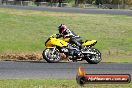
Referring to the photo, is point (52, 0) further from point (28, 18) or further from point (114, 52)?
point (114, 52)

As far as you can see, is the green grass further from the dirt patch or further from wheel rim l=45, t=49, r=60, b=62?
the dirt patch

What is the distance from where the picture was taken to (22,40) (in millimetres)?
30859

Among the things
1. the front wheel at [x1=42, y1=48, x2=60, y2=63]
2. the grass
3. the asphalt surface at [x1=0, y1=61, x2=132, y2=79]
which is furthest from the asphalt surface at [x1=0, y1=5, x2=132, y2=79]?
the grass

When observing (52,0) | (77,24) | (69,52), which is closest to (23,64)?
(69,52)

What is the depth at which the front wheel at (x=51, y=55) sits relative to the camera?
19531 millimetres

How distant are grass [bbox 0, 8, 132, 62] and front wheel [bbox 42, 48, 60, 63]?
422cm

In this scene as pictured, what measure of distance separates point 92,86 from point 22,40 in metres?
19.4

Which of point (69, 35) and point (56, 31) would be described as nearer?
point (69, 35)

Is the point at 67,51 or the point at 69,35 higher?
the point at 69,35

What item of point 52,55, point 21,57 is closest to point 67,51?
point 52,55

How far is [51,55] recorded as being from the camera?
1961cm

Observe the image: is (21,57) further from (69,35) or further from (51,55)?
(69,35)

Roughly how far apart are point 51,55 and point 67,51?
3.31 feet

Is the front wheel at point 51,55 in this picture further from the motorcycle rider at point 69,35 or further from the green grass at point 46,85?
the green grass at point 46,85
